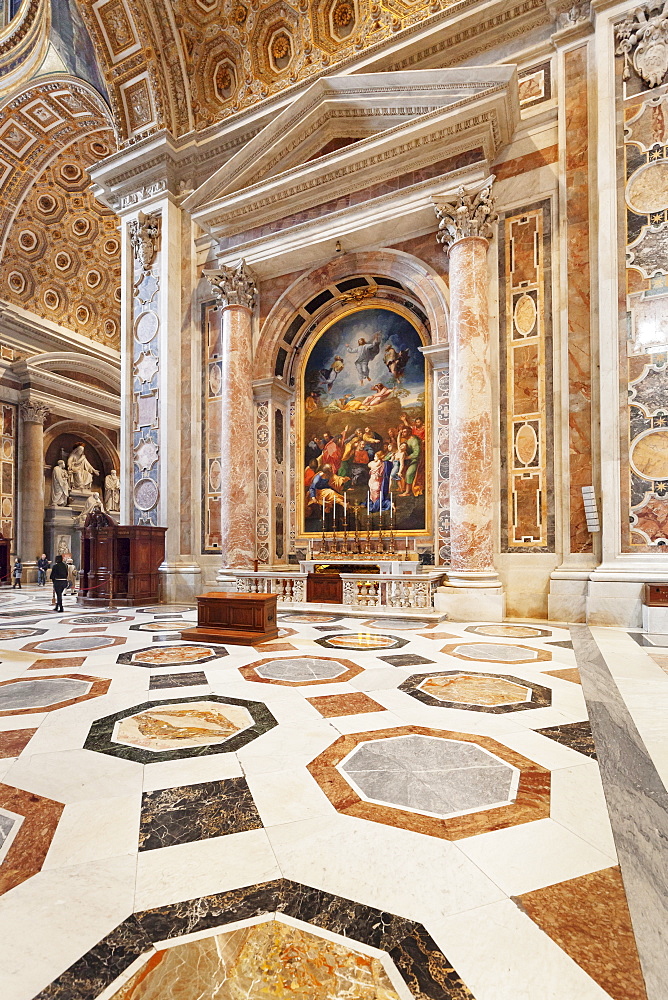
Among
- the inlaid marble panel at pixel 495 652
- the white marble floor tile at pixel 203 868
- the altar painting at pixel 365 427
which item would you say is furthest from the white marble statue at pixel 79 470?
the white marble floor tile at pixel 203 868

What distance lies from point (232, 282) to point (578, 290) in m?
6.79

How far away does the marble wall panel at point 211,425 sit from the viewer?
11.7 meters

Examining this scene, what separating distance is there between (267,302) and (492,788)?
11.2 m

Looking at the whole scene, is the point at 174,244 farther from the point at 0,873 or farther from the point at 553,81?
the point at 0,873

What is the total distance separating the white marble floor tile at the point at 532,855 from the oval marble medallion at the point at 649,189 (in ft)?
28.2

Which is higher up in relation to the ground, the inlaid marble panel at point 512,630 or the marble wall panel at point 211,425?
the marble wall panel at point 211,425

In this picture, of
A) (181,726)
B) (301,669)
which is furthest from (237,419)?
(181,726)

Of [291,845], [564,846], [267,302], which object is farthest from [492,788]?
[267,302]

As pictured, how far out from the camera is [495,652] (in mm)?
5594

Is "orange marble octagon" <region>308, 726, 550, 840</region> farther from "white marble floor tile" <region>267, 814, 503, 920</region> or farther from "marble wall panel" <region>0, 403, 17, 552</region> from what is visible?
"marble wall panel" <region>0, 403, 17, 552</region>

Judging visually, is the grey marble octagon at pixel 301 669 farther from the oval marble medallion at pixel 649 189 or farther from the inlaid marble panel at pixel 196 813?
the oval marble medallion at pixel 649 189

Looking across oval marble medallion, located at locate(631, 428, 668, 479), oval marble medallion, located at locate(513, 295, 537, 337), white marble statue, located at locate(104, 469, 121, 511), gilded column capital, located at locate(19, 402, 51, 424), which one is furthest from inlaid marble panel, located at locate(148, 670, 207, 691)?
white marble statue, located at locate(104, 469, 121, 511)

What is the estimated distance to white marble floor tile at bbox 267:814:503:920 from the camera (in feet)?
5.41

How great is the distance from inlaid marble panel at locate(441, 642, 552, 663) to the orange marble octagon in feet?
8.12
